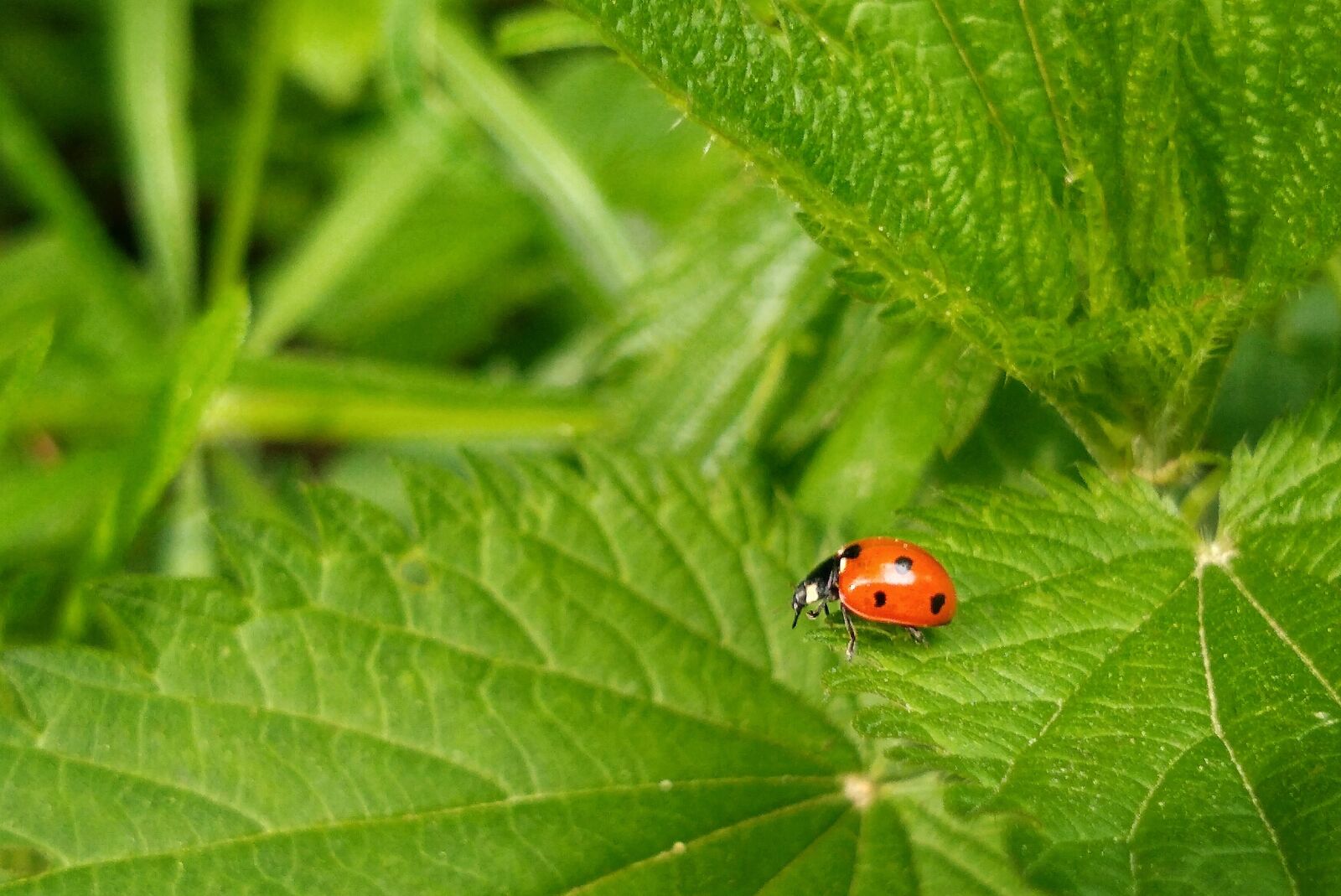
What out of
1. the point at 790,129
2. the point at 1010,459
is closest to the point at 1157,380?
the point at 1010,459

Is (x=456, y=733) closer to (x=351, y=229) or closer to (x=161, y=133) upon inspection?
(x=351, y=229)

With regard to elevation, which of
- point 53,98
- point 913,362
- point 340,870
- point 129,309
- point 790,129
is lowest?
point 340,870

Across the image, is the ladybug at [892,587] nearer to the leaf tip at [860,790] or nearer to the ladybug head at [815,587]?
the ladybug head at [815,587]

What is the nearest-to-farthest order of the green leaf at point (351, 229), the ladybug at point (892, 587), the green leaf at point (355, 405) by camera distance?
the ladybug at point (892, 587)
the green leaf at point (355, 405)
the green leaf at point (351, 229)

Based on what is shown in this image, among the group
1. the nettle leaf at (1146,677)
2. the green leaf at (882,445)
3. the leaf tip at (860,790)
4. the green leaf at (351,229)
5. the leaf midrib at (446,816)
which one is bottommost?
the leaf tip at (860,790)

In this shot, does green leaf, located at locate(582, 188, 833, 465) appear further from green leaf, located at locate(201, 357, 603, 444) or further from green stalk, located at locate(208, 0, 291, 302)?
green stalk, located at locate(208, 0, 291, 302)

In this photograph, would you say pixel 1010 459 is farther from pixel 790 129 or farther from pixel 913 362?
pixel 790 129

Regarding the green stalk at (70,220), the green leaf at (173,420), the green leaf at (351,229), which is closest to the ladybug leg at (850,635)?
the green leaf at (173,420)
